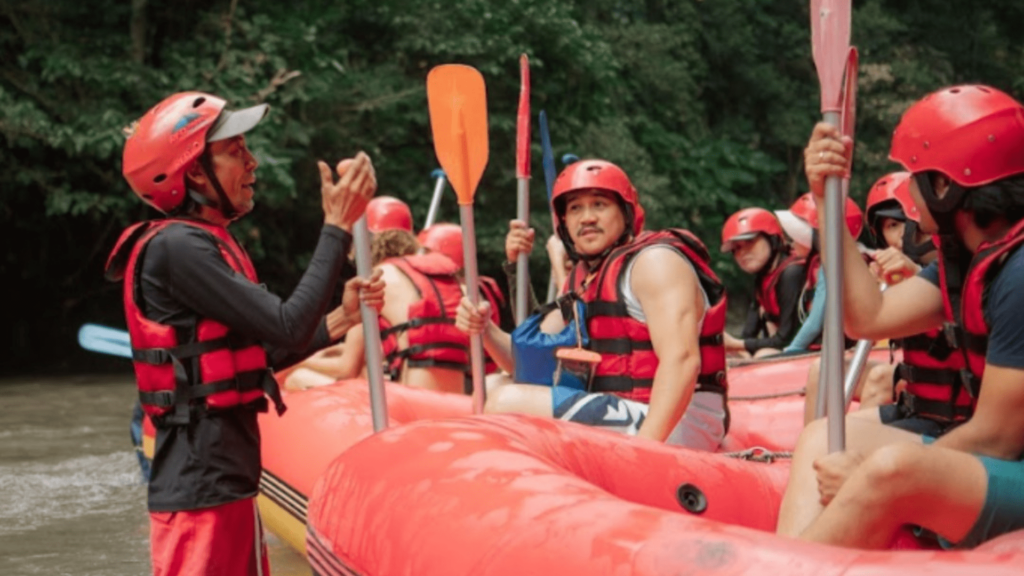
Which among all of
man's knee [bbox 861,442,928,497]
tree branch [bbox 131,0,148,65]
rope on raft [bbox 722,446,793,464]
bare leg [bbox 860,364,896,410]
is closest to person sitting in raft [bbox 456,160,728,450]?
rope on raft [bbox 722,446,793,464]

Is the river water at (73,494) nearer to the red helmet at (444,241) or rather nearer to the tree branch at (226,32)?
the red helmet at (444,241)

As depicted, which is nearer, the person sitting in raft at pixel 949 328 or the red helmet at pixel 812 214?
the person sitting in raft at pixel 949 328

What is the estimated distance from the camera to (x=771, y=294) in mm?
7637

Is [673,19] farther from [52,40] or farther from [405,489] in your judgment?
[405,489]

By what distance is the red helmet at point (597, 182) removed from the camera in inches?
161

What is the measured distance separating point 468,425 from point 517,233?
2.14m

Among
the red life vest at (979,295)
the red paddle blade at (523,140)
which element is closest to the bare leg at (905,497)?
the red life vest at (979,295)

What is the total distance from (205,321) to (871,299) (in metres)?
1.40

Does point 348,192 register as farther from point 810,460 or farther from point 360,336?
point 360,336

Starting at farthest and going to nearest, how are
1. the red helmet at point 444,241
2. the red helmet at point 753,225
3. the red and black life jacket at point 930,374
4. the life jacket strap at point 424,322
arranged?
the red helmet at point 753,225
the red helmet at point 444,241
the life jacket strap at point 424,322
the red and black life jacket at point 930,374

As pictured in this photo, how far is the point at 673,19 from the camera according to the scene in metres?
22.9

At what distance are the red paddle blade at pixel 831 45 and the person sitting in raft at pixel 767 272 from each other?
4789 millimetres

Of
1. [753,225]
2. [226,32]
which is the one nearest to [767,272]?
[753,225]

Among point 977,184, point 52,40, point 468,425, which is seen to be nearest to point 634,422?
point 468,425
